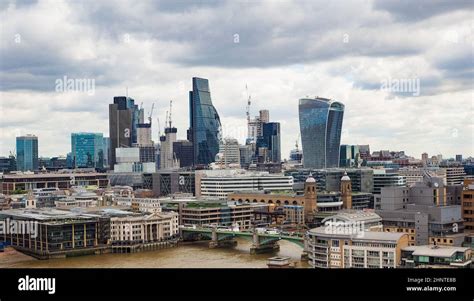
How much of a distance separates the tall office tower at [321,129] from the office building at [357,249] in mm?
37624

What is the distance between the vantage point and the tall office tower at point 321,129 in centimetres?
5841

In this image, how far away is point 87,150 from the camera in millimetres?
88375

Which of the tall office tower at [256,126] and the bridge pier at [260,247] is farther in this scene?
the tall office tower at [256,126]

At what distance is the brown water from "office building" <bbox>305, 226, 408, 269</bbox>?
6.43ft

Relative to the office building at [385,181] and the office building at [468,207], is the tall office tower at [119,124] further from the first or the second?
the office building at [468,207]

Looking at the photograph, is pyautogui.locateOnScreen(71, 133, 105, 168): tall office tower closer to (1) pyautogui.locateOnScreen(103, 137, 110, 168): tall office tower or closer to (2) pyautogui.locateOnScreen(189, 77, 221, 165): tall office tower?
(1) pyautogui.locateOnScreen(103, 137, 110, 168): tall office tower

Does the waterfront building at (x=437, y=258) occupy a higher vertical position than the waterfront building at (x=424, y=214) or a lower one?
lower

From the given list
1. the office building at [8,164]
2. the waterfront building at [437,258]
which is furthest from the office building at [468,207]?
the office building at [8,164]

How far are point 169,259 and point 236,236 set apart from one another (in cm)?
514

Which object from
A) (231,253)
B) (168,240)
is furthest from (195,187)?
(231,253)

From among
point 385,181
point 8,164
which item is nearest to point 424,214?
point 385,181

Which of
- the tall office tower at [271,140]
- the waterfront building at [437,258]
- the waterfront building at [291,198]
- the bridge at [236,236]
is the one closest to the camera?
the waterfront building at [437,258]

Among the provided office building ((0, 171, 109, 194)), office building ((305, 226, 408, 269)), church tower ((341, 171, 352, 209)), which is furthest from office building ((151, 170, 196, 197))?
office building ((305, 226, 408, 269))
